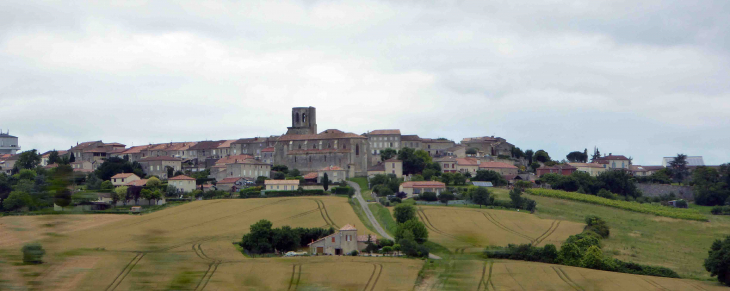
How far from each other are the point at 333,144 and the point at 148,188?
1936 centimetres

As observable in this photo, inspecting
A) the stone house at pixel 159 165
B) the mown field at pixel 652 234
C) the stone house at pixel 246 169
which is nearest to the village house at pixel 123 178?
the stone house at pixel 159 165

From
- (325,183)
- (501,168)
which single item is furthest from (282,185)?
(501,168)

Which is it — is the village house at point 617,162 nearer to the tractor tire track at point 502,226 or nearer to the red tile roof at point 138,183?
the tractor tire track at point 502,226

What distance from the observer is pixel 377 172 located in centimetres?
5878

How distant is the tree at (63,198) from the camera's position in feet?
10.5

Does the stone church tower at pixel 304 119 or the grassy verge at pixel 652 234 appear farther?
the stone church tower at pixel 304 119

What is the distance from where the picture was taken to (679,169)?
70.5m

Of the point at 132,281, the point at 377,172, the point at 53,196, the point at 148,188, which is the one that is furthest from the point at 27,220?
the point at 377,172

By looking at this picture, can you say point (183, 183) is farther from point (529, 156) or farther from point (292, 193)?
point (529, 156)

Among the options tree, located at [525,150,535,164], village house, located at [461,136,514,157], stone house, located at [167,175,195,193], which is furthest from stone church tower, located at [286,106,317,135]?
tree, located at [525,150,535,164]

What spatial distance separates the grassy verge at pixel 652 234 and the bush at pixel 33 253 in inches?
1068

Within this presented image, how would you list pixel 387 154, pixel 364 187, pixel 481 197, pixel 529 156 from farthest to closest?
pixel 529 156, pixel 387 154, pixel 364 187, pixel 481 197

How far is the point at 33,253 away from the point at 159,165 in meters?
65.1

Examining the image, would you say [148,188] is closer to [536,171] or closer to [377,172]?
[377,172]
